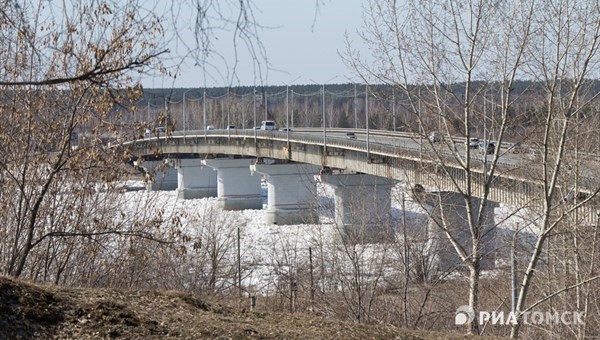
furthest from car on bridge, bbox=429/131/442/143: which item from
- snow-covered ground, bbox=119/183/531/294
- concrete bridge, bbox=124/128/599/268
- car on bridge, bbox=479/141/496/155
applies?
concrete bridge, bbox=124/128/599/268

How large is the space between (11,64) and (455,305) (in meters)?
15.1

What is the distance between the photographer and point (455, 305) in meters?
24.1

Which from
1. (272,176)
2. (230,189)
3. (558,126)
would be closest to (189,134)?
(272,176)

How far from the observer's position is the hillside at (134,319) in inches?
282

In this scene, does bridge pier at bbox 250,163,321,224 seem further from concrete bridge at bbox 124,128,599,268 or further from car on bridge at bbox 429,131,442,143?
car on bridge at bbox 429,131,442,143

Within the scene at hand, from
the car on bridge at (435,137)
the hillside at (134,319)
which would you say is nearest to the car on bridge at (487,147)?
the car on bridge at (435,137)

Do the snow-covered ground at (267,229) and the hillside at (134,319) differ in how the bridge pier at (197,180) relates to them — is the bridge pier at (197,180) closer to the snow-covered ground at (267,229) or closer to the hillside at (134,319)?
the snow-covered ground at (267,229)

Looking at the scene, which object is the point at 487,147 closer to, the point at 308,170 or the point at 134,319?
the point at 134,319

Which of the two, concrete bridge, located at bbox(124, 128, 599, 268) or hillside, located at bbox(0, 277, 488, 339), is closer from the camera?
hillside, located at bbox(0, 277, 488, 339)

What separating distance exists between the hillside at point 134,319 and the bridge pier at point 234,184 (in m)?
66.5

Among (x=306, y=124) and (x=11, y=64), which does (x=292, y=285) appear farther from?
(x=306, y=124)

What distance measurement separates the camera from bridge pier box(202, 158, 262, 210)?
251 feet

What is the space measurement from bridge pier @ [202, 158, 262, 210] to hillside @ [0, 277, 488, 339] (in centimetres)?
6648

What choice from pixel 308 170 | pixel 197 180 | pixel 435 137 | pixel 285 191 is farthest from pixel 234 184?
pixel 435 137
